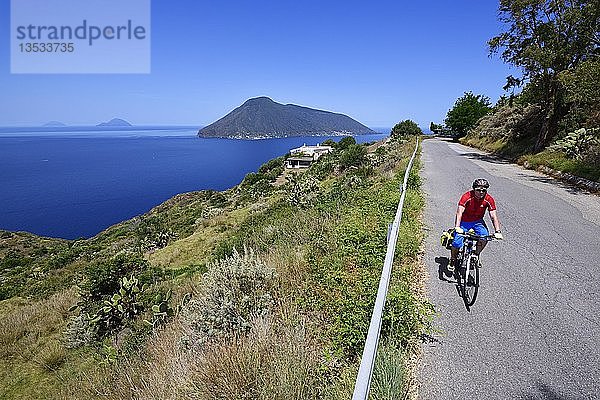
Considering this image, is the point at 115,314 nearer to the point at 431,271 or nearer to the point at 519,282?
the point at 431,271

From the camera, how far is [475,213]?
5223 millimetres

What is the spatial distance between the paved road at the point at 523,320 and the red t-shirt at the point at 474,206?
102 centimetres

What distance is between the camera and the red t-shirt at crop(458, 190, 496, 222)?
5129mm

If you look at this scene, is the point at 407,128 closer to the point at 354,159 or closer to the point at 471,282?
the point at 354,159

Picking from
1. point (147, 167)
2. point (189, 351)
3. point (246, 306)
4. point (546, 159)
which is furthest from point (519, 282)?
point (147, 167)

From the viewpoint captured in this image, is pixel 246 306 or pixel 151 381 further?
pixel 246 306

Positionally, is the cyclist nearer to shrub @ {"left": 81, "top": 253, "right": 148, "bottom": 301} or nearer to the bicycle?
the bicycle

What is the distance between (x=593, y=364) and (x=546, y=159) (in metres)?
18.8

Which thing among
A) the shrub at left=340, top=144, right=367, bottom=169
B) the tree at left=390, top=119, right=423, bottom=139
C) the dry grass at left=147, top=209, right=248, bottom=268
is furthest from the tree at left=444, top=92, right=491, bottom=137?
the dry grass at left=147, top=209, right=248, bottom=268

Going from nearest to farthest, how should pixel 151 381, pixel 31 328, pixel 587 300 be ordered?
pixel 151 381
pixel 587 300
pixel 31 328


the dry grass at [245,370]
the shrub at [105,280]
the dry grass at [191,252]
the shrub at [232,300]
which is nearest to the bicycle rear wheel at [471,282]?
the dry grass at [245,370]

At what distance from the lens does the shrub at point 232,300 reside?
4445 mm

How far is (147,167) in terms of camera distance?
167750mm

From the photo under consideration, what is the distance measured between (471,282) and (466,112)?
203 feet
